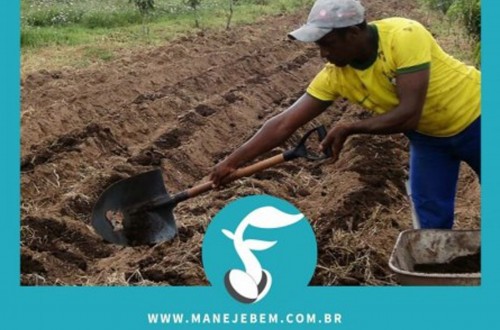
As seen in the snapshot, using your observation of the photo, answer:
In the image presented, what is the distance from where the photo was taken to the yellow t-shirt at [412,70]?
322cm

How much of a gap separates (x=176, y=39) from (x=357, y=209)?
782cm

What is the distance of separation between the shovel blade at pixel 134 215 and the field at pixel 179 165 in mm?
79

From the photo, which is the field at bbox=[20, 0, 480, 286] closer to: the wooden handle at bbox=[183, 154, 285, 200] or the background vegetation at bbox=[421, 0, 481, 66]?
the wooden handle at bbox=[183, 154, 285, 200]

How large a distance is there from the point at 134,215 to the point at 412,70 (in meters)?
1.56

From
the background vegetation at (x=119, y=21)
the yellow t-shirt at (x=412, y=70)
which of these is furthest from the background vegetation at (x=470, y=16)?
the yellow t-shirt at (x=412, y=70)

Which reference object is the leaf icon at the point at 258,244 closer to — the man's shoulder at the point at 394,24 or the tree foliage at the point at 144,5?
the man's shoulder at the point at 394,24

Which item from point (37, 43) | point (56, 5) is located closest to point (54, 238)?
point (37, 43)

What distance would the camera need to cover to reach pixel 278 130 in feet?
11.9

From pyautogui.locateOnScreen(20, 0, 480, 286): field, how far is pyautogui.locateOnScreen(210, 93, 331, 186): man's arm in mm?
525

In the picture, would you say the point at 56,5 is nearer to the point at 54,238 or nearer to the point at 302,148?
the point at 54,238

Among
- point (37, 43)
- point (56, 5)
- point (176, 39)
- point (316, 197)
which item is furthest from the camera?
point (176, 39)

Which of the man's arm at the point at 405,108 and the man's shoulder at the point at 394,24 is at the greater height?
the man's shoulder at the point at 394,24

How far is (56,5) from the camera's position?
444 inches

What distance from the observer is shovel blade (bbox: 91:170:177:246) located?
4.00 m
